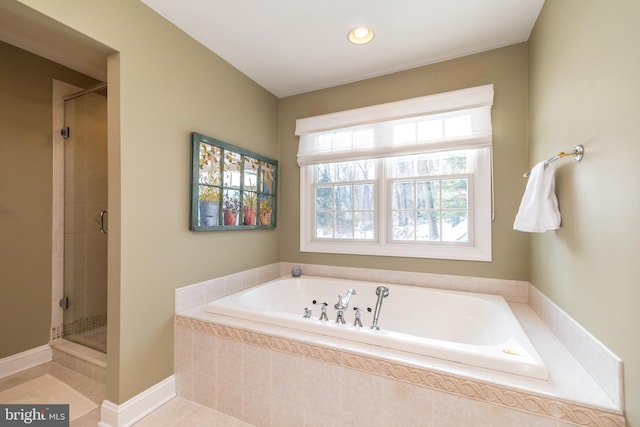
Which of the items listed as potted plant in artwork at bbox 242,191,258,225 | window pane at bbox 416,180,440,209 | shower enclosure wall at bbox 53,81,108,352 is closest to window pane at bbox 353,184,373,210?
window pane at bbox 416,180,440,209

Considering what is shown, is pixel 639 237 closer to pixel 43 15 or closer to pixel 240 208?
pixel 240 208

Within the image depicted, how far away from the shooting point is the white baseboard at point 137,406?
153 cm

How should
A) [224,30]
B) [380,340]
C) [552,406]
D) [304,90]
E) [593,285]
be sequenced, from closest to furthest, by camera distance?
[552,406] < [593,285] < [380,340] < [224,30] < [304,90]

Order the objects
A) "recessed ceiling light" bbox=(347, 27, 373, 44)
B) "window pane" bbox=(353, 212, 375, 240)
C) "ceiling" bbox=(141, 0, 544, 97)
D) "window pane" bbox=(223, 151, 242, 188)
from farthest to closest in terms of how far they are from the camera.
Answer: "window pane" bbox=(353, 212, 375, 240) < "window pane" bbox=(223, 151, 242, 188) < "recessed ceiling light" bbox=(347, 27, 373, 44) < "ceiling" bbox=(141, 0, 544, 97)

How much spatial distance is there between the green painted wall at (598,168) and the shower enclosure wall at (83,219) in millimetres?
3107

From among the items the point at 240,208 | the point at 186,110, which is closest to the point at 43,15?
the point at 186,110

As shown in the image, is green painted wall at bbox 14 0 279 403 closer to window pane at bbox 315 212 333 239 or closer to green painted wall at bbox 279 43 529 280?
window pane at bbox 315 212 333 239

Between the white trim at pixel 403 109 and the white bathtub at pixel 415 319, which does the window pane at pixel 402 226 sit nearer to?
the white bathtub at pixel 415 319

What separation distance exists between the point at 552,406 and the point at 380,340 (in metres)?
0.66

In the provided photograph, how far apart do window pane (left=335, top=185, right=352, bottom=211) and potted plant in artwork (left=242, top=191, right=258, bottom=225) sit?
80 cm

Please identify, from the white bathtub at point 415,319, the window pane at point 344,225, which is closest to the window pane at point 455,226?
the white bathtub at point 415,319

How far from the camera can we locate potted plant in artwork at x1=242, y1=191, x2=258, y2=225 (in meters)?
2.42

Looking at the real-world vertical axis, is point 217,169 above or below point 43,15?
below

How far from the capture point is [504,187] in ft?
6.88
